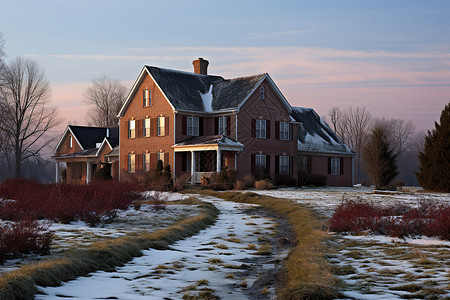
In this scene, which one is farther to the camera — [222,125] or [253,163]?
[222,125]

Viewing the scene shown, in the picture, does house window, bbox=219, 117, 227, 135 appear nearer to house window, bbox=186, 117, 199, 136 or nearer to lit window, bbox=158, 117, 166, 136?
house window, bbox=186, 117, 199, 136

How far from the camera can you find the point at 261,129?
1549 inches

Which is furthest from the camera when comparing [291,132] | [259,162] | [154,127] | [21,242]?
[291,132]

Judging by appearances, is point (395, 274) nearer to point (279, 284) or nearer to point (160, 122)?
point (279, 284)

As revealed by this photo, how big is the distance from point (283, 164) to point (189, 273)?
1277 inches

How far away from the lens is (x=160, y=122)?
129ft

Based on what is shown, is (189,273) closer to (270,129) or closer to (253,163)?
(253,163)

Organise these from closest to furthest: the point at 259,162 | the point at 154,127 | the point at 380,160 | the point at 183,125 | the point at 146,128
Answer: the point at 380,160
the point at 183,125
the point at 259,162
the point at 154,127
the point at 146,128

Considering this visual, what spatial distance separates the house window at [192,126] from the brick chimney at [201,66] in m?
8.54

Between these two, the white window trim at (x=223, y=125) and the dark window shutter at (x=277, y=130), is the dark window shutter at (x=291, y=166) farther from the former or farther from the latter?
the white window trim at (x=223, y=125)

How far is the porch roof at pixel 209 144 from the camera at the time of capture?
34.7 metres

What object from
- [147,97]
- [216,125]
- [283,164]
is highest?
[147,97]

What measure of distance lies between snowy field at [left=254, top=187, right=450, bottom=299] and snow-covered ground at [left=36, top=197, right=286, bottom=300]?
52.5 inches

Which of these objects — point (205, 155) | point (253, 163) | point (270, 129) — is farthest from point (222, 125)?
point (270, 129)
